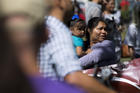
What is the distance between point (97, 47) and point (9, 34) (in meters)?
1.94

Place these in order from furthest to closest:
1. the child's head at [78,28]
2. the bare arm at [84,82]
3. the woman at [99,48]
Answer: the child's head at [78,28] → the woman at [99,48] → the bare arm at [84,82]

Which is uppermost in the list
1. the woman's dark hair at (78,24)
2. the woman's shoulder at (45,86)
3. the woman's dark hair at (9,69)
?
the woman's dark hair at (78,24)

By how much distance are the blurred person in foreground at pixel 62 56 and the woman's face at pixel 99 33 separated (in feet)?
4.97

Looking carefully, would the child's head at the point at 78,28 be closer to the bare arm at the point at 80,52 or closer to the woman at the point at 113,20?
the bare arm at the point at 80,52

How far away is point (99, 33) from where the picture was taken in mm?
3031

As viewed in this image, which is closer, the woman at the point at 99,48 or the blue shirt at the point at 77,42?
the woman at the point at 99,48

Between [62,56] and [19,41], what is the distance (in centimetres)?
59

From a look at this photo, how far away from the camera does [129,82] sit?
2342mm

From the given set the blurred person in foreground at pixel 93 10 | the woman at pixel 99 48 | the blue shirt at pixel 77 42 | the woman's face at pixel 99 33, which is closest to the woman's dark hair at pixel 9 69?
the woman at pixel 99 48

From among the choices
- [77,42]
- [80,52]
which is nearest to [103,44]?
[80,52]

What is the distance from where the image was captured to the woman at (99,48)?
8.72ft

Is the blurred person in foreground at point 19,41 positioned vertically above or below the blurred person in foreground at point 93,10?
below

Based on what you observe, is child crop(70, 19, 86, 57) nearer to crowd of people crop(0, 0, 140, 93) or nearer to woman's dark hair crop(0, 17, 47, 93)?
crowd of people crop(0, 0, 140, 93)

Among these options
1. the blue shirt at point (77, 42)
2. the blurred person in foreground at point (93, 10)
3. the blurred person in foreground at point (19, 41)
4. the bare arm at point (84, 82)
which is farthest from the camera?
the blurred person in foreground at point (93, 10)
